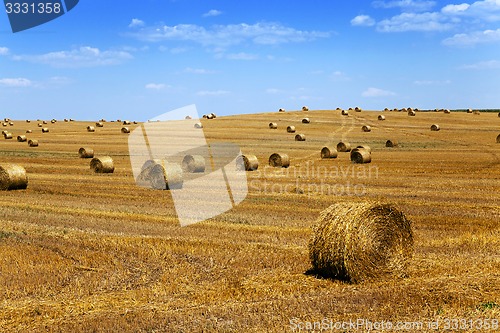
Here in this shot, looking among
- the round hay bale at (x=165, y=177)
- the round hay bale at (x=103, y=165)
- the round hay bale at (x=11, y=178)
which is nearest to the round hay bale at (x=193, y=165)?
the round hay bale at (x=103, y=165)

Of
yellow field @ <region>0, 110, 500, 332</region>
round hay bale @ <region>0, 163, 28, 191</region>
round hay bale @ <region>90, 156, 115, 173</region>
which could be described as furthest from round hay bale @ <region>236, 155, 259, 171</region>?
round hay bale @ <region>0, 163, 28, 191</region>

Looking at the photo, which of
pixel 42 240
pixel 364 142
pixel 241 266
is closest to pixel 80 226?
pixel 42 240

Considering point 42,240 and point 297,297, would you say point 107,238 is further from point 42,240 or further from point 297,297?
point 297,297

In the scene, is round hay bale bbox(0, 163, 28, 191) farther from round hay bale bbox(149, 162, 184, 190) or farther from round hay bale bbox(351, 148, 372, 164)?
round hay bale bbox(351, 148, 372, 164)

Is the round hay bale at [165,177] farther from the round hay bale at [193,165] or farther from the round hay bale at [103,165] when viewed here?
the round hay bale at [103,165]

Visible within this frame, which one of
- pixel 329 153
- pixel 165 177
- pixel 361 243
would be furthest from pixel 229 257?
pixel 329 153

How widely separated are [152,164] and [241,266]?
14.5 meters

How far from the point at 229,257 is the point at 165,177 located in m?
12.3

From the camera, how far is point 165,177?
23.9 metres

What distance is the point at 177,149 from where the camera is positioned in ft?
146

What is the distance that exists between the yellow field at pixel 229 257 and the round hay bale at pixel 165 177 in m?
0.88

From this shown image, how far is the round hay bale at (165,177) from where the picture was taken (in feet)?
78.8

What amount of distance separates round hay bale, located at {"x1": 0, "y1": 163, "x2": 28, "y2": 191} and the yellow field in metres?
0.59

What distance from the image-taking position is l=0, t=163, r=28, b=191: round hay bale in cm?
2308
